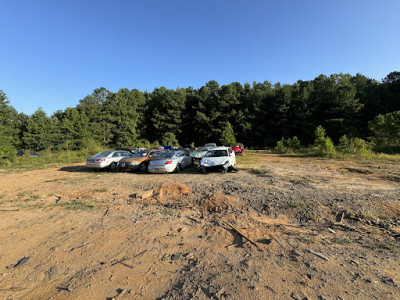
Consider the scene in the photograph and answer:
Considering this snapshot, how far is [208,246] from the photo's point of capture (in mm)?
3291

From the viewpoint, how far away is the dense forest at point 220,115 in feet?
117

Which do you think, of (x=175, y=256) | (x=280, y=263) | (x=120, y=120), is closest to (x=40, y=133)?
(x=120, y=120)

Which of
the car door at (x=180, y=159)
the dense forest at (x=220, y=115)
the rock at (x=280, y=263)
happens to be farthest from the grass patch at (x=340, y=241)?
the dense forest at (x=220, y=115)

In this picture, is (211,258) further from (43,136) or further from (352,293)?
(43,136)

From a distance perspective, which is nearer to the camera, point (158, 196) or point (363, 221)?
point (363, 221)

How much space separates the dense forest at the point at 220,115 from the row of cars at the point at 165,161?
2175 cm

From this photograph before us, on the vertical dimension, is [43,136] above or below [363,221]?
above

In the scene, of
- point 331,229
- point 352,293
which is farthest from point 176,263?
point 331,229

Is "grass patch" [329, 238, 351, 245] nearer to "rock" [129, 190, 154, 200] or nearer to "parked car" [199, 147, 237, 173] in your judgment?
"rock" [129, 190, 154, 200]

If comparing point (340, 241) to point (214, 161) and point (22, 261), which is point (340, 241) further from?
point (214, 161)

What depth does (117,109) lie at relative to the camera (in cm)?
4544

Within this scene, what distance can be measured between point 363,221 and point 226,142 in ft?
94.2

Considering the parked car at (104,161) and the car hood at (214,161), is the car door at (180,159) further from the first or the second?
the parked car at (104,161)

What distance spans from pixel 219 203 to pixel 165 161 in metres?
5.83
